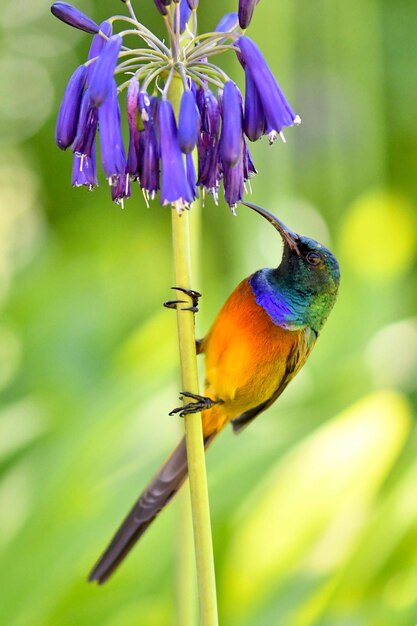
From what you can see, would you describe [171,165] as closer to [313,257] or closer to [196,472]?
[196,472]

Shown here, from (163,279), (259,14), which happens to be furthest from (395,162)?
(163,279)

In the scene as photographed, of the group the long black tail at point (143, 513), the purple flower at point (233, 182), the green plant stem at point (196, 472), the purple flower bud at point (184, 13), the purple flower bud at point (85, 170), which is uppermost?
the purple flower bud at point (184, 13)

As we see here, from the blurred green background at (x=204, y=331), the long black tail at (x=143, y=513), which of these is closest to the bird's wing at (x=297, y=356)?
the long black tail at (x=143, y=513)

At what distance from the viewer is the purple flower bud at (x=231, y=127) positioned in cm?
94

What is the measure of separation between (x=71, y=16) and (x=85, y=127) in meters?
0.14

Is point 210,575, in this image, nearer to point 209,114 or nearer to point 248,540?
point 209,114

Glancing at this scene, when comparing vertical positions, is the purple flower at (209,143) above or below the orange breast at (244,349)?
above

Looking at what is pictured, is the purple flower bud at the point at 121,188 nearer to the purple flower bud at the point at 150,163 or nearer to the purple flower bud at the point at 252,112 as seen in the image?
the purple flower bud at the point at 150,163

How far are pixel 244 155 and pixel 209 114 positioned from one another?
8 cm

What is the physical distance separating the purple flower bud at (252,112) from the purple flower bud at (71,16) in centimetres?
21

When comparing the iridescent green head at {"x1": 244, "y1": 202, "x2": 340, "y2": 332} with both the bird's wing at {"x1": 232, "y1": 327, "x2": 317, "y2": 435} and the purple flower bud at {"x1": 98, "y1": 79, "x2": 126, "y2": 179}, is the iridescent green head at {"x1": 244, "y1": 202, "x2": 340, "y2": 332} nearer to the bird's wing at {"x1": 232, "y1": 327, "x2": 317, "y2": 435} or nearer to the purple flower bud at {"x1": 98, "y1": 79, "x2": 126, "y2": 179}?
the bird's wing at {"x1": 232, "y1": 327, "x2": 317, "y2": 435}

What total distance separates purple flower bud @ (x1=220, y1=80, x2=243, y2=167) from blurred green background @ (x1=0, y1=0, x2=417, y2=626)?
661 millimetres

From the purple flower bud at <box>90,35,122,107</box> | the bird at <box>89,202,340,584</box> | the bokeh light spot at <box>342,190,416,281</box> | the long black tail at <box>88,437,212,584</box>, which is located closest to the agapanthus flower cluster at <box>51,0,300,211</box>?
the purple flower bud at <box>90,35,122,107</box>

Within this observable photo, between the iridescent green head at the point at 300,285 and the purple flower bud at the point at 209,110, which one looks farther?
the iridescent green head at the point at 300,285
